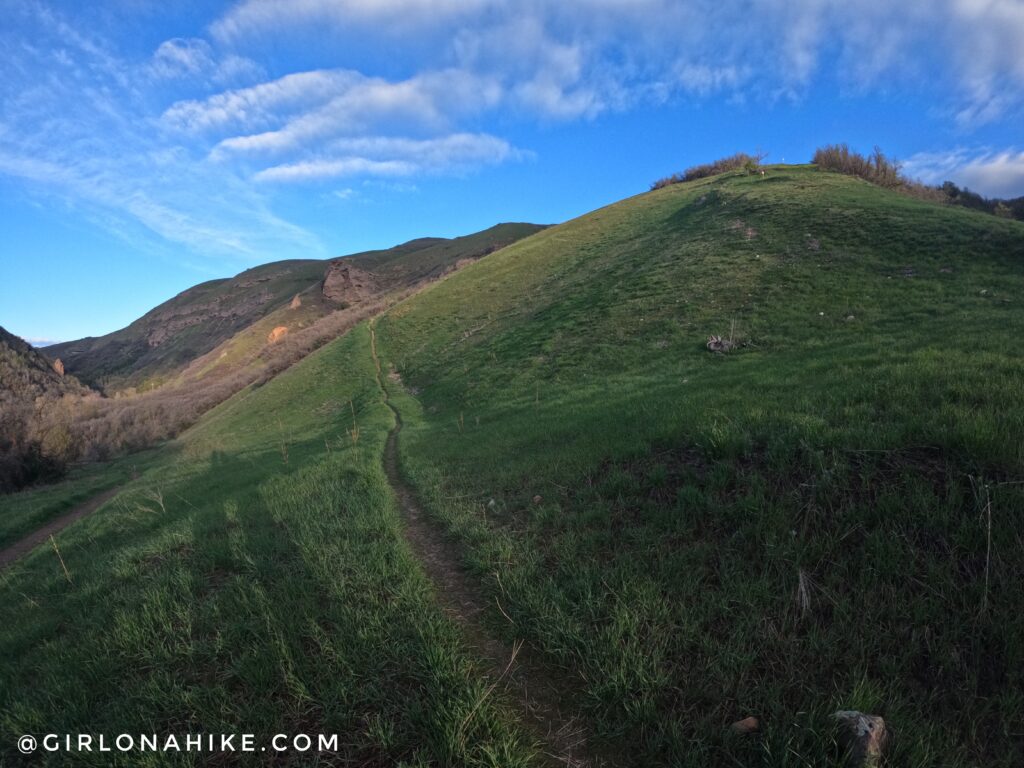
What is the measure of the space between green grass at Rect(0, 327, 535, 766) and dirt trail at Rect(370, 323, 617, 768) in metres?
0.20

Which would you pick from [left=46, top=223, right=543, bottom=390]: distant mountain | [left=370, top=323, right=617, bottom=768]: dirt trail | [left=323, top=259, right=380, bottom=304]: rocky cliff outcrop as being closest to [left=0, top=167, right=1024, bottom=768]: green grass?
[left=370, top=323, right=617, bottom=768]: dirt trail

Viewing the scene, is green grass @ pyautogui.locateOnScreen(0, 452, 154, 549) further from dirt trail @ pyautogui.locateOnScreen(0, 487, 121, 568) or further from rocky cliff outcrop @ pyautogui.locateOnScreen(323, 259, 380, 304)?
rocky cliff outcrop @ pyautogui.locateOnScreen(323, 259, 380, 304)

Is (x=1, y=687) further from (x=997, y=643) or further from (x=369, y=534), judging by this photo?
(x=997, y=643)

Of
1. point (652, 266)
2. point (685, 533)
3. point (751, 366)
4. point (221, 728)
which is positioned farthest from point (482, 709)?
point (652, 266)

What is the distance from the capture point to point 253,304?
5192 inches

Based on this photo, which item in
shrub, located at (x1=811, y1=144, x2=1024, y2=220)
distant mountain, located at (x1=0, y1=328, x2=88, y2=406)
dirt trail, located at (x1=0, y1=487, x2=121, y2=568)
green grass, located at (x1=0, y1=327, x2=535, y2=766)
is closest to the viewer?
green grass, located at (x1=0, y1=327, x2=535, y2=766)

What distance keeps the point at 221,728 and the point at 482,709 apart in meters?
1.90

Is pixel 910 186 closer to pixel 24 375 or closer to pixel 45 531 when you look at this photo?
pixel 45 531

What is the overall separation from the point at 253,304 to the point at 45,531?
13496cm

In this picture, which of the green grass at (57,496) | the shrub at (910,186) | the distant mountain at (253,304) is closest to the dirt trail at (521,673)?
the green grass at (57,496)

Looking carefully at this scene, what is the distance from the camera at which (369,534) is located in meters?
6.45

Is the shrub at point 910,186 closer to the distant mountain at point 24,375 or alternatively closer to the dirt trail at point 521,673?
the dirt trail at point 521,673

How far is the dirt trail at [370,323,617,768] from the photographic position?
9.93 feet

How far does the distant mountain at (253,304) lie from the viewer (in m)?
95.3
